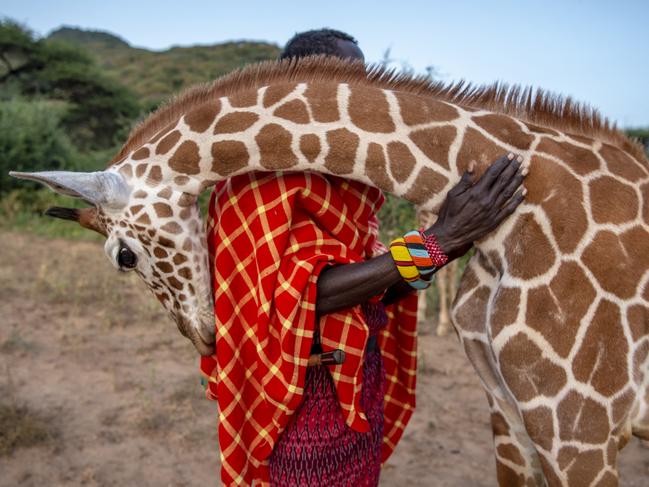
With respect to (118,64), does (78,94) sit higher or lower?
lower

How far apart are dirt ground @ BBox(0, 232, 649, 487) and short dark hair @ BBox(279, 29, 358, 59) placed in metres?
2.46

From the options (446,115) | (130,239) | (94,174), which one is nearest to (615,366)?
(446,115)

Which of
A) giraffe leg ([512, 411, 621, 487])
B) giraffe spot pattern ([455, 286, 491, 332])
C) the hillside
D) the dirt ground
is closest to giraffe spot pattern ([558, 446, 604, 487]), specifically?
giraffe leg ([512, 411, 621, 487])

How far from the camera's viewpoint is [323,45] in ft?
6.22

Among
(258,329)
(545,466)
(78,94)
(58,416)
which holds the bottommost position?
(58,416)

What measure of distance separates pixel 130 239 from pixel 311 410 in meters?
0.71

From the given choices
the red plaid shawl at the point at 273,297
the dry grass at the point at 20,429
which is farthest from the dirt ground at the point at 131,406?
the red plaid shawl at the point at 273,297

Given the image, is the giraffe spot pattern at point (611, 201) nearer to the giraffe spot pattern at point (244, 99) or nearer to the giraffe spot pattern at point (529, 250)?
the giraffe spot pattern at point (529, 250)

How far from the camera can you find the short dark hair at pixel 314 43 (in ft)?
6.20

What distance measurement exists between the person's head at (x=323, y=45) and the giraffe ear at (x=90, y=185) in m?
0.68

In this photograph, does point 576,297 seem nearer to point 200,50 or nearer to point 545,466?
point 545,466

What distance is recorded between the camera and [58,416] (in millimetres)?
3977

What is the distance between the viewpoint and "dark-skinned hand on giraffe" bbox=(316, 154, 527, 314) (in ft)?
4.80

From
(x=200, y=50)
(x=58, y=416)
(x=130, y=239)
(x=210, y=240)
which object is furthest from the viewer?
(x=200, y=50)
